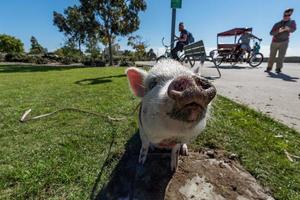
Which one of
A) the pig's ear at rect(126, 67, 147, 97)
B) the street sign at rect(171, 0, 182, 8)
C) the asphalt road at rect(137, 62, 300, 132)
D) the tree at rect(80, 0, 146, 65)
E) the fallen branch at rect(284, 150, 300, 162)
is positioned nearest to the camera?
the pig's ear at rect(126, 67, 147, 97)

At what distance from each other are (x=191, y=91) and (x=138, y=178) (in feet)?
3.56

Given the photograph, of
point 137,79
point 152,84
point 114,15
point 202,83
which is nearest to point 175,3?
point 137,79

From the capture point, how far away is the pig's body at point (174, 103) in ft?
4.31

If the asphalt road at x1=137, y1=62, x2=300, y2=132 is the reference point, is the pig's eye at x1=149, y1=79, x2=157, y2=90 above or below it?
above

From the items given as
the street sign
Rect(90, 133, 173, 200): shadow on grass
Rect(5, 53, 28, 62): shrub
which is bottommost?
Rect(5, 53, 28, 62): shrub

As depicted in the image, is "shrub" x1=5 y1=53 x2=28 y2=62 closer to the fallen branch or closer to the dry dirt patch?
the dry dirt patch

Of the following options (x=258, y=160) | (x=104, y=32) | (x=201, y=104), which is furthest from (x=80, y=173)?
(x=104, y=32)

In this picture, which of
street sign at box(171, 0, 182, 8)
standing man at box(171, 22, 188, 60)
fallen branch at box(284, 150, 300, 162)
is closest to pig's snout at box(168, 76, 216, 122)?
fallen branch at box(284, 150, 300, 162)

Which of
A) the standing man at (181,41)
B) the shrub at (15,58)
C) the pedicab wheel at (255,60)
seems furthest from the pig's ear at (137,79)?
the shrub at (15,58)

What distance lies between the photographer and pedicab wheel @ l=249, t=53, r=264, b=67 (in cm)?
1151

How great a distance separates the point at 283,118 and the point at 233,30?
22.4 meters

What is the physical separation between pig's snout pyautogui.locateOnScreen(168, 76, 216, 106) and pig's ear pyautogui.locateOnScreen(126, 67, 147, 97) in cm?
76

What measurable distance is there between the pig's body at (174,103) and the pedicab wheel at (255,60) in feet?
35.8

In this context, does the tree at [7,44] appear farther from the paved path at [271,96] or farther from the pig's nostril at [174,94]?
the pig's nostril at [174,94]
